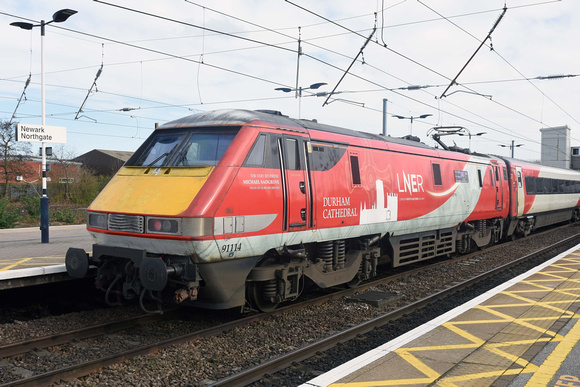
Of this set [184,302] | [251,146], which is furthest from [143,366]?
[251,146]

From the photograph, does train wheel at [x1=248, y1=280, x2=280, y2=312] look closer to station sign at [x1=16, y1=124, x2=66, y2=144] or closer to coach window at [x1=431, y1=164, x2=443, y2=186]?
coach window at [x1=431, y1=164, x2=443, y2=186]

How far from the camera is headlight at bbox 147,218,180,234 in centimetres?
619

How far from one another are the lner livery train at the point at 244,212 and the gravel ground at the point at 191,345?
0.49m

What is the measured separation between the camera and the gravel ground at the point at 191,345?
547 centimetres

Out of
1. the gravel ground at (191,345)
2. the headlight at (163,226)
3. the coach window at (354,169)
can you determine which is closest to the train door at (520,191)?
the gravel ground at (191,345)

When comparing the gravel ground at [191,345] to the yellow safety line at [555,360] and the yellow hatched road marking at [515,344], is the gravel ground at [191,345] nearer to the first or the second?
the yellow hatched road marking at [515,344]

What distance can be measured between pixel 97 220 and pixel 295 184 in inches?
119

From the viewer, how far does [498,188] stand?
16.4 meters

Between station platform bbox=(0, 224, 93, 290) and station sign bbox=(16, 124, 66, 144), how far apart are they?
9.81 ft

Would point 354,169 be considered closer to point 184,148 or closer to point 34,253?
point 184,148

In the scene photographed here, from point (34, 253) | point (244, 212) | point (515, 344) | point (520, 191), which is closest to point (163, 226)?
point (244, 212)

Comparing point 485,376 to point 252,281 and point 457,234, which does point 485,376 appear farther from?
point 457,234

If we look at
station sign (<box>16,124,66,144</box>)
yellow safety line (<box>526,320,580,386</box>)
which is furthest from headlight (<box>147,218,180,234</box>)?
station sign (<box>16,124,66,144</box>)

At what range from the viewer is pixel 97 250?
7.03 meters
